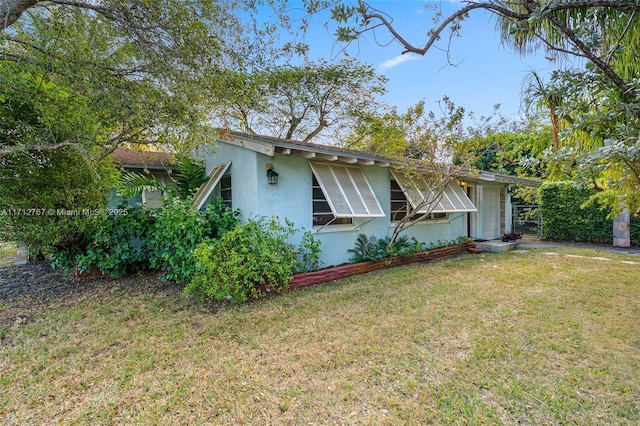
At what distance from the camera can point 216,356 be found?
495cm

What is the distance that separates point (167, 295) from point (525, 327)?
8.21 m

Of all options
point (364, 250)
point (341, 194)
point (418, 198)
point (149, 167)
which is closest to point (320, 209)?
point (341, 194)

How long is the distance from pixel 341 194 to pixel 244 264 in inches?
152

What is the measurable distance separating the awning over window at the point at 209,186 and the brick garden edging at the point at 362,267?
393 centimetres

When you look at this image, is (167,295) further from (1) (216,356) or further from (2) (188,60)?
(2) (188,60)

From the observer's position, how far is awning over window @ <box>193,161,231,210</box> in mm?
9984

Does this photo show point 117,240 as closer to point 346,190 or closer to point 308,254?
point 308,254

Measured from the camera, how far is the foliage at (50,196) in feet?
25.5

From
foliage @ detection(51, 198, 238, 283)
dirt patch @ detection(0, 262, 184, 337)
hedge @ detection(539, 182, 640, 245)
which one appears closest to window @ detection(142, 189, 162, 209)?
foliage @ detection(51, 198, 238, 283)

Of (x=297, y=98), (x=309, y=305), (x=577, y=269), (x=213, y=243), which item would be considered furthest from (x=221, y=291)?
(x=297, y=98)

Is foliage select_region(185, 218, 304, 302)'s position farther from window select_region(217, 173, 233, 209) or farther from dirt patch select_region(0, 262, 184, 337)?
window select_region(217, 173, 233, 209)

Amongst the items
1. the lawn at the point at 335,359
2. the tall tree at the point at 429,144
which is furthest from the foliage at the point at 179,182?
the tall tree at the point at 429,144

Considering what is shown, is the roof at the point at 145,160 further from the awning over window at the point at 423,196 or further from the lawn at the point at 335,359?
the awning over window at the point at 423,196

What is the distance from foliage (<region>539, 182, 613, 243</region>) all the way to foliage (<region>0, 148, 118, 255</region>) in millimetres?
20008
